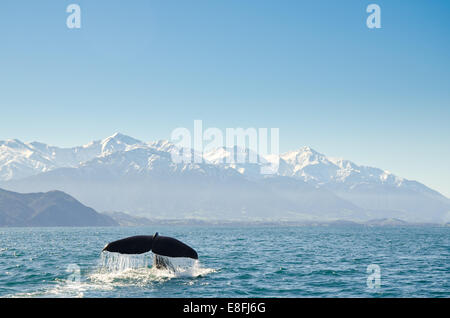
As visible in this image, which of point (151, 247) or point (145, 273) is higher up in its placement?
point (151, 247)

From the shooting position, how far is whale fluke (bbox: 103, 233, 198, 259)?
26.6 meters

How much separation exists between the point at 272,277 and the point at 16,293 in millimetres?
17555

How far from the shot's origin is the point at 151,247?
89.2 feet

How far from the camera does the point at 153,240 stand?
2777 cm

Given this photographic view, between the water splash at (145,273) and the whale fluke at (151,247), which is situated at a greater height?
the whale fluke at (151,247)

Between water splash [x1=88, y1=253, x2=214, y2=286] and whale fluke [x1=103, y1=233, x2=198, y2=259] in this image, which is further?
water splash [x1=88, y1=253, x2=214, y2=286]

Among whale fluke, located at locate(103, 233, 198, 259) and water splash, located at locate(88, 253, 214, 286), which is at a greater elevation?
whale fluke, located at locate(103, 233, 198, 259)

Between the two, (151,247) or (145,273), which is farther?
(145,273)

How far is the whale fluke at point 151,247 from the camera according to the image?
26594mm

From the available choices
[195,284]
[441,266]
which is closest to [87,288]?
[195,284]

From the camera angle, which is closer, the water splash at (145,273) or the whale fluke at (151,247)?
the whale fluke at (151,247)
